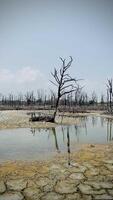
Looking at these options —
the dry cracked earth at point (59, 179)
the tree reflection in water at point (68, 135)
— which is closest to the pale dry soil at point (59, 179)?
the dry cracked earth at point (59, 179)

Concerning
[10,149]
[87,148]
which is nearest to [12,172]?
[10,149]

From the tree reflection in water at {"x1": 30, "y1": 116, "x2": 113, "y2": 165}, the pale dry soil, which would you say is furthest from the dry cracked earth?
the tree reflection in water at {"x1": 30, "y1": 116, "x2": 113, "y2": 165}

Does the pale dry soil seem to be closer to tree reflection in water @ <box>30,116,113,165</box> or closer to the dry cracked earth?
the dry cracked earth

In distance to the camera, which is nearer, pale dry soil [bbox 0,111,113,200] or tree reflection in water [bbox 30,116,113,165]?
pale dry soil [bbox 0,111,113,200]

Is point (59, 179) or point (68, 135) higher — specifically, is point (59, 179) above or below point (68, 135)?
below

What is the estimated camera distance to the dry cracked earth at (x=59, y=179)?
568 cm

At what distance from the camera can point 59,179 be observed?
6719mm

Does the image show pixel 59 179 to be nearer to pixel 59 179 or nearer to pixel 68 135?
pixel 59 179

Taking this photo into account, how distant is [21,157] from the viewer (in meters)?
9.72

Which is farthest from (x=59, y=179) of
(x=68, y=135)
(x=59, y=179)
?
(x=68, y=135)

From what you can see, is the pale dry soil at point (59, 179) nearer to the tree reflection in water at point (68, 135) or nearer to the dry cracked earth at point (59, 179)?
the dry cracked earth at point (59, 179)

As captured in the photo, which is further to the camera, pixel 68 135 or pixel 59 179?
pixel 68 135

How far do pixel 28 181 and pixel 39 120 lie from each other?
63.2ft

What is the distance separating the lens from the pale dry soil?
568cm
